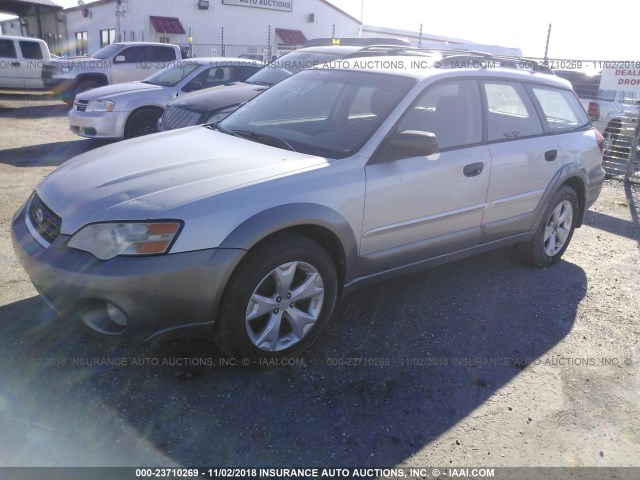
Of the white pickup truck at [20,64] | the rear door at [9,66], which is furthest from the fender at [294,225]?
the rear door at [9,66]

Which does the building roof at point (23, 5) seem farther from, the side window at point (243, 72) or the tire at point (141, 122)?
the tire at point (141, 122)

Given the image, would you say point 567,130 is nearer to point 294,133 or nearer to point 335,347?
point 294,133

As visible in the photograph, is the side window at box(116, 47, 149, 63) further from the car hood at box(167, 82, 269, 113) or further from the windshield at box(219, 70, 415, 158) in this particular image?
the windshield at box(219, 70, 415, 158)

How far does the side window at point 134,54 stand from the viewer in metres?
14.5

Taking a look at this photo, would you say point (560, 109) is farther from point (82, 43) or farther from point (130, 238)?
point (82, 43)

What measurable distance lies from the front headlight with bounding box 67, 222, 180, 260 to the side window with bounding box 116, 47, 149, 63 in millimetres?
13505

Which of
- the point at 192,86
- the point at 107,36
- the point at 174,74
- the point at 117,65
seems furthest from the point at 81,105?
the point at 107,36

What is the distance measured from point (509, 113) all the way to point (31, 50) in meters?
17.6

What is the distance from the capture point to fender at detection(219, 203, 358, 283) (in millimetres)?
2697

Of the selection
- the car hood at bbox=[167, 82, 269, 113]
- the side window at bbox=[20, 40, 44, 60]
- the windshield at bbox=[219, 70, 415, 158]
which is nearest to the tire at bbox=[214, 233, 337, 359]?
the windshield at bbox=[219, 70, 415, 158]

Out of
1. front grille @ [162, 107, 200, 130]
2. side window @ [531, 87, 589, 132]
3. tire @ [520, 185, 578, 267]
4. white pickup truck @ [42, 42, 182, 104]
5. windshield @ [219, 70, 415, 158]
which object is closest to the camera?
windshield @ [219, 70, 415, 158]

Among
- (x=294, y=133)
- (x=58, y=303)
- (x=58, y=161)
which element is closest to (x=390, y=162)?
(x=294, y=133)

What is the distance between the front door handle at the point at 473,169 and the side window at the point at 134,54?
1309cm

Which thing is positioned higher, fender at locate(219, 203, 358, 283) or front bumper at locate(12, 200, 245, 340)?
fender at locate(219, 203, 358, 283)
